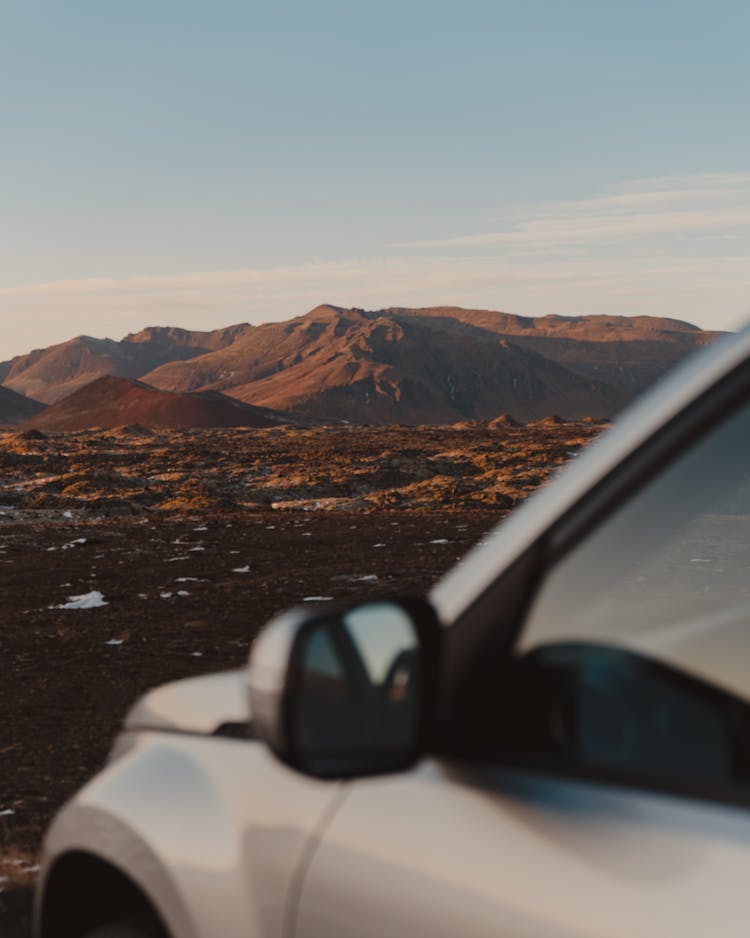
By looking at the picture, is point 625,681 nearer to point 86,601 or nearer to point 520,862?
point 520,862

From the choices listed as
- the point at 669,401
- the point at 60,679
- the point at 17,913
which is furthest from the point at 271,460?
the point at 669,401

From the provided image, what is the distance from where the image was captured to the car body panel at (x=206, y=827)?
1.78 metres

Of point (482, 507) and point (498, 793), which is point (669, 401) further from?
point (482, 507)

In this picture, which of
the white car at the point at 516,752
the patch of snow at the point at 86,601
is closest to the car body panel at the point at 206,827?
the white car at the point at 516,752

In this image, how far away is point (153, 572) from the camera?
13.8 m

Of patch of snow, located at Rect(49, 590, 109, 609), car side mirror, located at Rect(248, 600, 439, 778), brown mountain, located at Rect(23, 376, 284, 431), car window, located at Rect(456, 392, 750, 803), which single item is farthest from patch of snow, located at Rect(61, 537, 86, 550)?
brown mountain, located at Rect(23, 376, 284, 431)

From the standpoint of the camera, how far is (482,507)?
24.0m

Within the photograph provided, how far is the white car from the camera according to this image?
1365 mm

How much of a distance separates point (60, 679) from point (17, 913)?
3.99 m

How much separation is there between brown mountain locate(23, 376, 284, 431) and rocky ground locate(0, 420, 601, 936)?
5432 inches

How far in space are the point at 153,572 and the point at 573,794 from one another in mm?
12713

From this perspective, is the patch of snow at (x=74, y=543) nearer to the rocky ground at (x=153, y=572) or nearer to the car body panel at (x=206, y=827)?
the rocky ground at (x=153, y=572)

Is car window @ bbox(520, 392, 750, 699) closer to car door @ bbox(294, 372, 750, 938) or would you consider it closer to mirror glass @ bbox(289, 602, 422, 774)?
car door @ bbox(294, 372, 750, 938)

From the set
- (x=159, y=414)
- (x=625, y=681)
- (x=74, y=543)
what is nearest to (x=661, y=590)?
(x=625, y=681)
